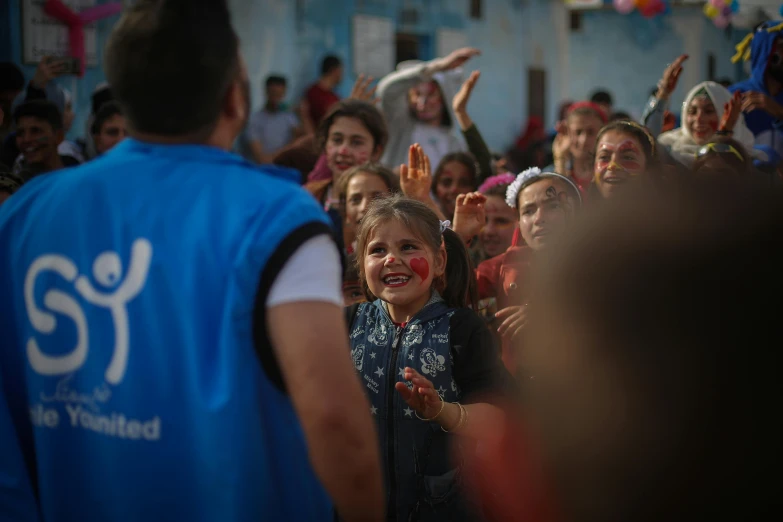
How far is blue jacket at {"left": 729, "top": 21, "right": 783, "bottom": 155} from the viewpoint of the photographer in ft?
21.4

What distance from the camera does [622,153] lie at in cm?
438

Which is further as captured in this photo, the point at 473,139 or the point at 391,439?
the point at 473,139

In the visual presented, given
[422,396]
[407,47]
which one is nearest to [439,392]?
[422,396]

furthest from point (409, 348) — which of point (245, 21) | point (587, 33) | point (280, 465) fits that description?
point (587, 33)

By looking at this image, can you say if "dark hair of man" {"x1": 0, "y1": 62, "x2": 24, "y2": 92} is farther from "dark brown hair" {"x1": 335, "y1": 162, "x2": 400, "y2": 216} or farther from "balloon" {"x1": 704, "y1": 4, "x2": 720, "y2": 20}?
"balloon" {"x1": 704, "y1": 4, "x2": 720, "y2": 20}

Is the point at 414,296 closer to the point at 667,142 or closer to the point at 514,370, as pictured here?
the point at 514,370

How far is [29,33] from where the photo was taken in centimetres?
900

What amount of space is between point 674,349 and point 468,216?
284 cm

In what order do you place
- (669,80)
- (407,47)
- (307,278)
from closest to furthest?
(307,278), (669,80), (407,47)

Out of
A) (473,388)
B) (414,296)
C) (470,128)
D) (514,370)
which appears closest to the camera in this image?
(473,388)

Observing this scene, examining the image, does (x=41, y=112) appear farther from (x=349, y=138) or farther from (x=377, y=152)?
(x=377, y=152)

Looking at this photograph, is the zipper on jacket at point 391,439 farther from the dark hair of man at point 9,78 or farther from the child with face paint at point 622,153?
the dark hair of man at point 9,78

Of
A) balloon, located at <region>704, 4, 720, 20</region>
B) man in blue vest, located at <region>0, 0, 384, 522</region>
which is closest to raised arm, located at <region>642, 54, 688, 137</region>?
man in blue vest, located at <region>0, 0, 384, 522</region>

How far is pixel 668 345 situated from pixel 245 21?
1094 centimetres
